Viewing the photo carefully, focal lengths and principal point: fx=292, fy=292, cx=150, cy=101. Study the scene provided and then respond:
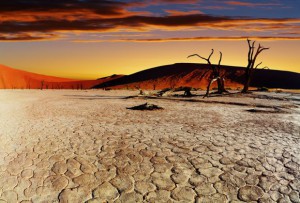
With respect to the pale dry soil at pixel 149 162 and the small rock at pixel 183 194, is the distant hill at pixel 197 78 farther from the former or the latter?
the small rock at pixel 183 194

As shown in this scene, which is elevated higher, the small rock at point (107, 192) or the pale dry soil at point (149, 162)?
the pale dry soil at point (149, 162)

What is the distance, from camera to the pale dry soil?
167 inches

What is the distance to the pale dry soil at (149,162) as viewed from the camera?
425 centimetres

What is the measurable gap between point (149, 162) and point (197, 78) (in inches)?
1756

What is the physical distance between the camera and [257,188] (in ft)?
14.4

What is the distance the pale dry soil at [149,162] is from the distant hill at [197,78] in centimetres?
3563

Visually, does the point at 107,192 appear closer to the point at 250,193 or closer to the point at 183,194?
the point at 183,194

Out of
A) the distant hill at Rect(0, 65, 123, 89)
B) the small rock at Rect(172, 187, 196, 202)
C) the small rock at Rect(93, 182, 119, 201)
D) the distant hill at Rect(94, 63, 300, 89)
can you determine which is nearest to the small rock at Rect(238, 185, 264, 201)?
the small rock at Rect(172, 187, 196, 202)

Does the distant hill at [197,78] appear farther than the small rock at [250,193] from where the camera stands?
Yes

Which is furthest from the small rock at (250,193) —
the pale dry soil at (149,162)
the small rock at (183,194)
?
the small rock at (183,194)

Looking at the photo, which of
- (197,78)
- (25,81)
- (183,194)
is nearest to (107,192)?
(183,194)

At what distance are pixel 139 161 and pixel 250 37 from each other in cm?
2139

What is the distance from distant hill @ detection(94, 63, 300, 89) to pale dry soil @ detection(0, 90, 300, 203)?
117ft

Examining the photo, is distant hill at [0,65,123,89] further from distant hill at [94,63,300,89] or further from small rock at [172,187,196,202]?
small rock at [172,187,196,202]
